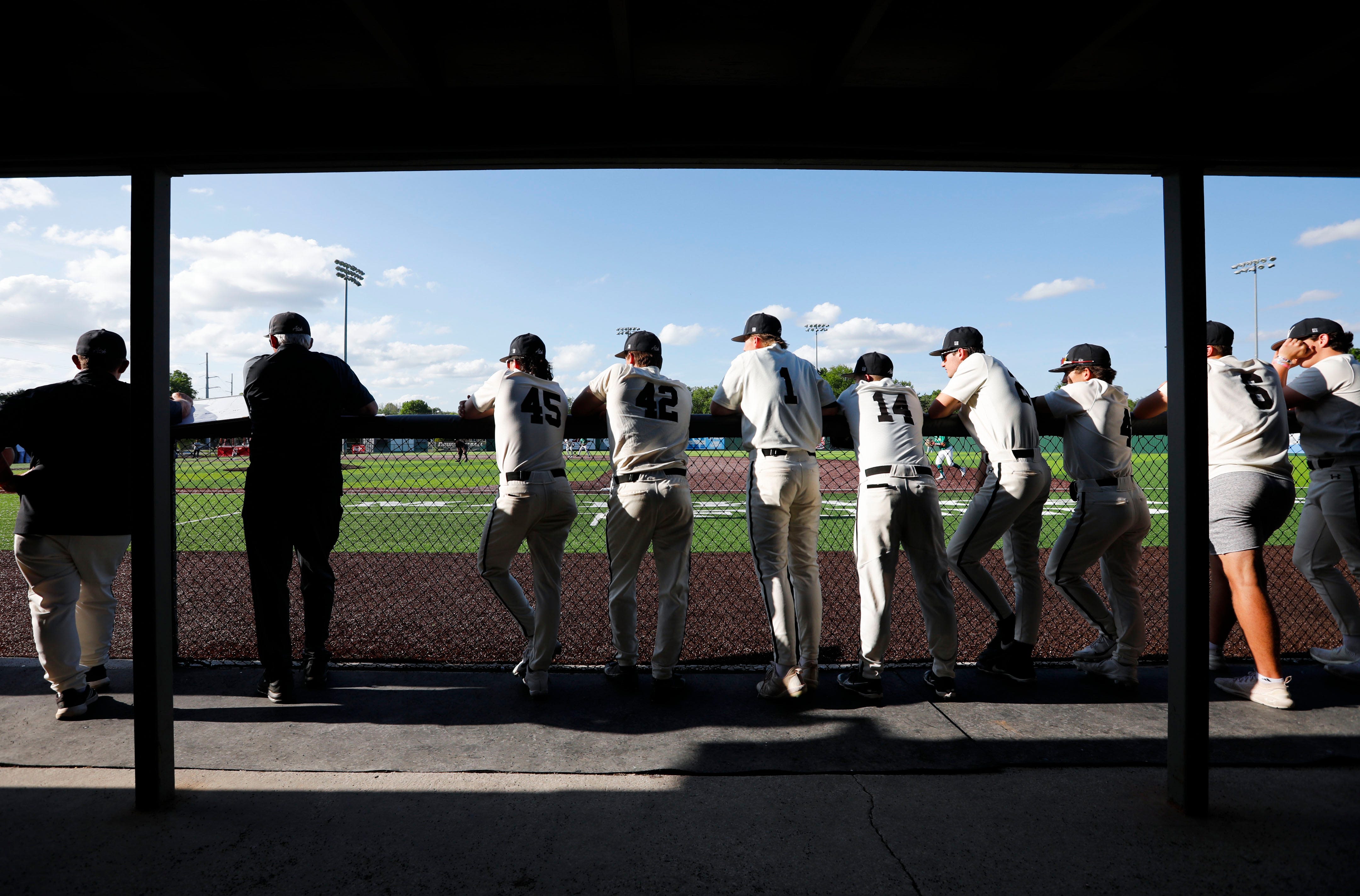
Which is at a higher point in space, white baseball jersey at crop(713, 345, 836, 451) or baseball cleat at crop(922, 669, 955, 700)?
white baseball jersey at crop(713, 345, 836, 451)

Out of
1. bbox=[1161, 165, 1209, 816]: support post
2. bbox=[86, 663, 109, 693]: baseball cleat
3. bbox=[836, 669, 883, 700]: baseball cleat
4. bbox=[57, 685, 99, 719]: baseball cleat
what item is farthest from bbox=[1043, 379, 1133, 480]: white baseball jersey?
bbox=[86, 663, 109, 693]: baseball cleat

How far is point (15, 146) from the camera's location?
8.29ft

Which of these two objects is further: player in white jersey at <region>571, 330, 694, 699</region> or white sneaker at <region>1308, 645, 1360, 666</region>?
white sneaker at <region>1308, 645, 1360, 666</region>

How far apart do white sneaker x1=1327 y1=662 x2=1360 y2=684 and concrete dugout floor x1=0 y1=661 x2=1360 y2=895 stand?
0.10 m

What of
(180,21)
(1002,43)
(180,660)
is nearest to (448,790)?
(180,660)

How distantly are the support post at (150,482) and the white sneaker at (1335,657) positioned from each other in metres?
6.07

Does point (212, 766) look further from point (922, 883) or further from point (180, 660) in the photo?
point (922, 883)

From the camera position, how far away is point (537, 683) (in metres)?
3.75

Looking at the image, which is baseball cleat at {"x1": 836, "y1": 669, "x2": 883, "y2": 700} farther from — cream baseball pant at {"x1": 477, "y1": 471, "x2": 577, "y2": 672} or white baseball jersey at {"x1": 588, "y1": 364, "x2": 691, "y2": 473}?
cream baseball pant at {"x1": 477, "y1": 471, "x2": 577, "y2": 672}

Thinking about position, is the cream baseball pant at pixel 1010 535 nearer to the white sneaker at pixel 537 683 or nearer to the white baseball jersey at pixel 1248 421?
the white baseball jersey at pixel 1248 421

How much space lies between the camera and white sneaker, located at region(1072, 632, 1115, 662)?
424 centimetres

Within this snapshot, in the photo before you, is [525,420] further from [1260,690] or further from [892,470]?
Result: [1260,690]

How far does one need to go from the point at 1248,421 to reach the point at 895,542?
2140mm

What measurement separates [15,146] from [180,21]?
0.91 m
